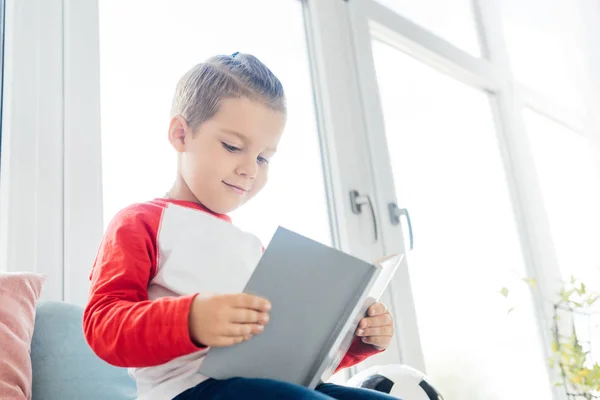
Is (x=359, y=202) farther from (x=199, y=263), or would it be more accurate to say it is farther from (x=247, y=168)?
(x=199, y=263)

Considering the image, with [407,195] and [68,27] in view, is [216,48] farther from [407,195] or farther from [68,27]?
[407,195]

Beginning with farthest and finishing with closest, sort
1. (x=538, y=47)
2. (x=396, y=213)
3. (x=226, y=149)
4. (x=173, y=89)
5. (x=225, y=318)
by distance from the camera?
(x=538, y=47) → (x=396, y=213) → (x=173, y=89) → (x=226, y=149) → (x=225, y=318)

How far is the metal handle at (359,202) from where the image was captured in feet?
6.16

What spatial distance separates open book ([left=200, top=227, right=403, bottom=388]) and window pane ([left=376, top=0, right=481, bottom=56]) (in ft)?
6.44

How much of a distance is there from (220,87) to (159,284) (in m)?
0.31

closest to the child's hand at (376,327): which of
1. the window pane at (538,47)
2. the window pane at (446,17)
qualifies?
the window pane at (446,17)

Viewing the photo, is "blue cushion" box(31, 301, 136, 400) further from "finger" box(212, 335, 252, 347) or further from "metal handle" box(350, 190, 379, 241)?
"metal handle" box(350, 190, 379, 241)

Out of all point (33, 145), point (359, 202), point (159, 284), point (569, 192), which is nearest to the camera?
point (159, 284)

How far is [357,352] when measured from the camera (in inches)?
37.1

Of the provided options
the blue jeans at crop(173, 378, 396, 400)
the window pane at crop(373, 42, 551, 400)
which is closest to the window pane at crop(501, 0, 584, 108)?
the window pane at crop(373, 42, 551, 400)

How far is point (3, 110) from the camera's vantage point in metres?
1.20

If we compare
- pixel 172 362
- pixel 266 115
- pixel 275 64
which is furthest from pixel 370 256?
pixel 172 362

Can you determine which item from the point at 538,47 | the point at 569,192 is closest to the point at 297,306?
the point at 569,192

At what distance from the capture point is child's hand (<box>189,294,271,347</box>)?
63cm
